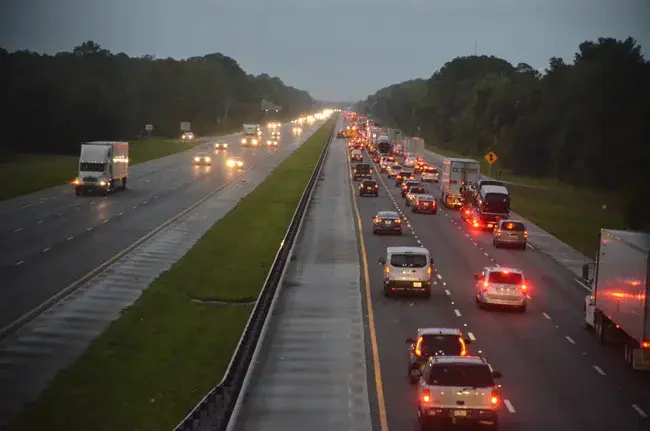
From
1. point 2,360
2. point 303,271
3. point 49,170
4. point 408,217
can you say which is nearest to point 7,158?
point 49,170

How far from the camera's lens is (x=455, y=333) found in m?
22.9

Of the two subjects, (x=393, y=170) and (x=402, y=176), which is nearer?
(x=402, y=176)

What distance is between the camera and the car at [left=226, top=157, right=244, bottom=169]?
4505 inches

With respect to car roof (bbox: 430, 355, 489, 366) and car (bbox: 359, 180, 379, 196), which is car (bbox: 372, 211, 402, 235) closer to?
car (bbox: 359, 180, 379, 196)

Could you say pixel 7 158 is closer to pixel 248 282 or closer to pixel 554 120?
pixel 248 282

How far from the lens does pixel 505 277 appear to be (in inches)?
1350

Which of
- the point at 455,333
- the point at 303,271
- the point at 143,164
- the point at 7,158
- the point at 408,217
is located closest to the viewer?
the point at 455,333

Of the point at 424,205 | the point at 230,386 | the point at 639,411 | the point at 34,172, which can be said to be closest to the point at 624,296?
the point at 639,411

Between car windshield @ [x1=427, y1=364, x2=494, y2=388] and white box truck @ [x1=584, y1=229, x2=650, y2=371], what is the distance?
671 centimetres

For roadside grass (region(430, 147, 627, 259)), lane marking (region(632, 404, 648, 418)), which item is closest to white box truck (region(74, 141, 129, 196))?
roadside grass (region(430, 147, 627, 259))

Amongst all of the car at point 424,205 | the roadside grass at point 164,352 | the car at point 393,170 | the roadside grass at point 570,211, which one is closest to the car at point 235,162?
the car at point 393,170

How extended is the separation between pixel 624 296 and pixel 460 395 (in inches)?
364

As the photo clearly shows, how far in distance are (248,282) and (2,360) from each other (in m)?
15.6

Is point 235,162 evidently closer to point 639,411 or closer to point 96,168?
point 96,168
